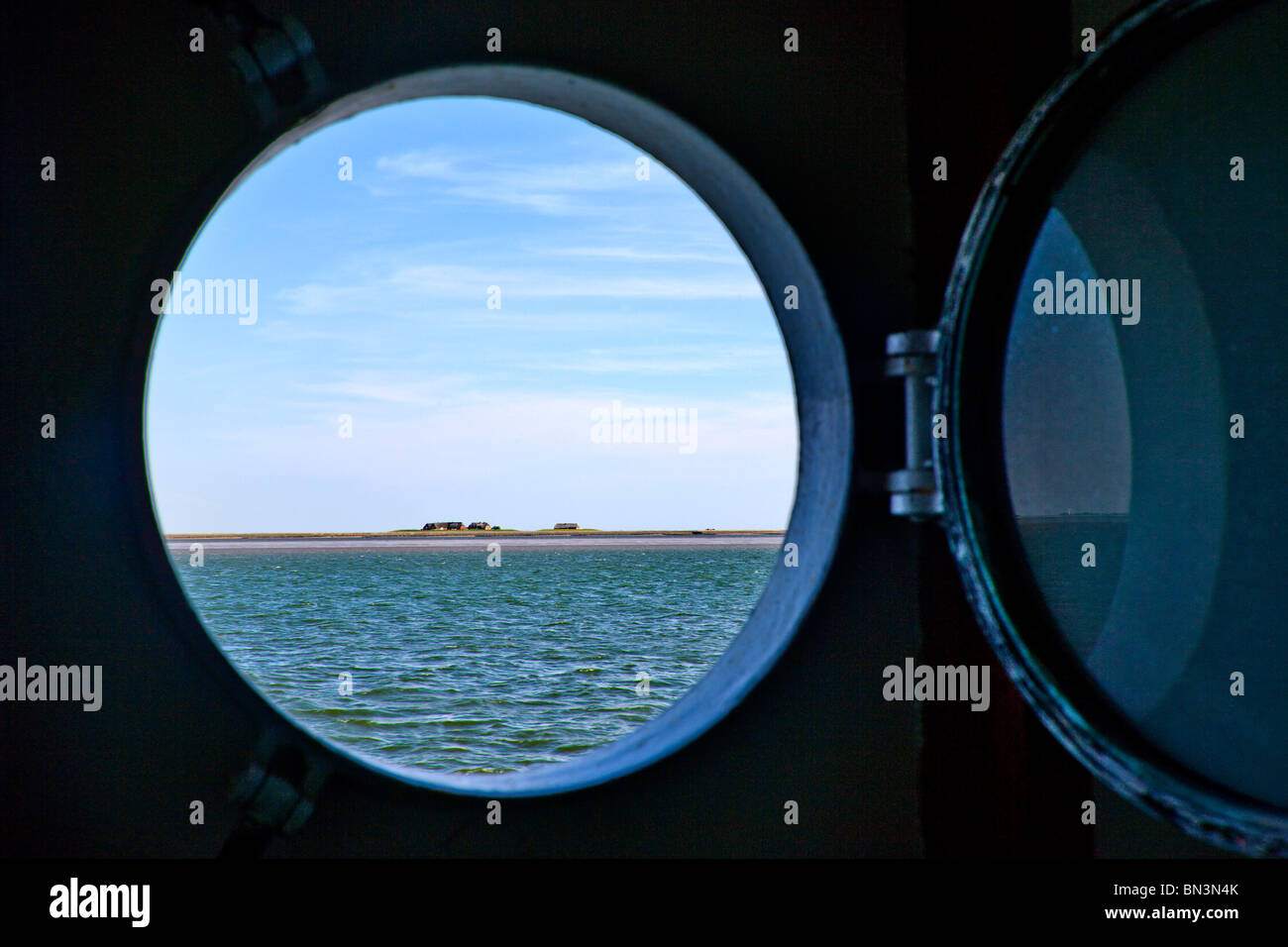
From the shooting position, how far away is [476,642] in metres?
39.6

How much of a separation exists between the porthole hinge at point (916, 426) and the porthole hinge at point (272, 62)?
38.9 inches

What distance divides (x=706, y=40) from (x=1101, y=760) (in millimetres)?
1273

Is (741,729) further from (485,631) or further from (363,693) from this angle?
(485,631)

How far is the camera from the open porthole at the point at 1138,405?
132 cm

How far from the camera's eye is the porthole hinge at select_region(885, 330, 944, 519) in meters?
1.60

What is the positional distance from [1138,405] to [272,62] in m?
1.35

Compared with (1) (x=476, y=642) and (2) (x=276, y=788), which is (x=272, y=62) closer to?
(2) (x=276, y=788)

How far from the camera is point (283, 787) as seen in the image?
1.54 metres
